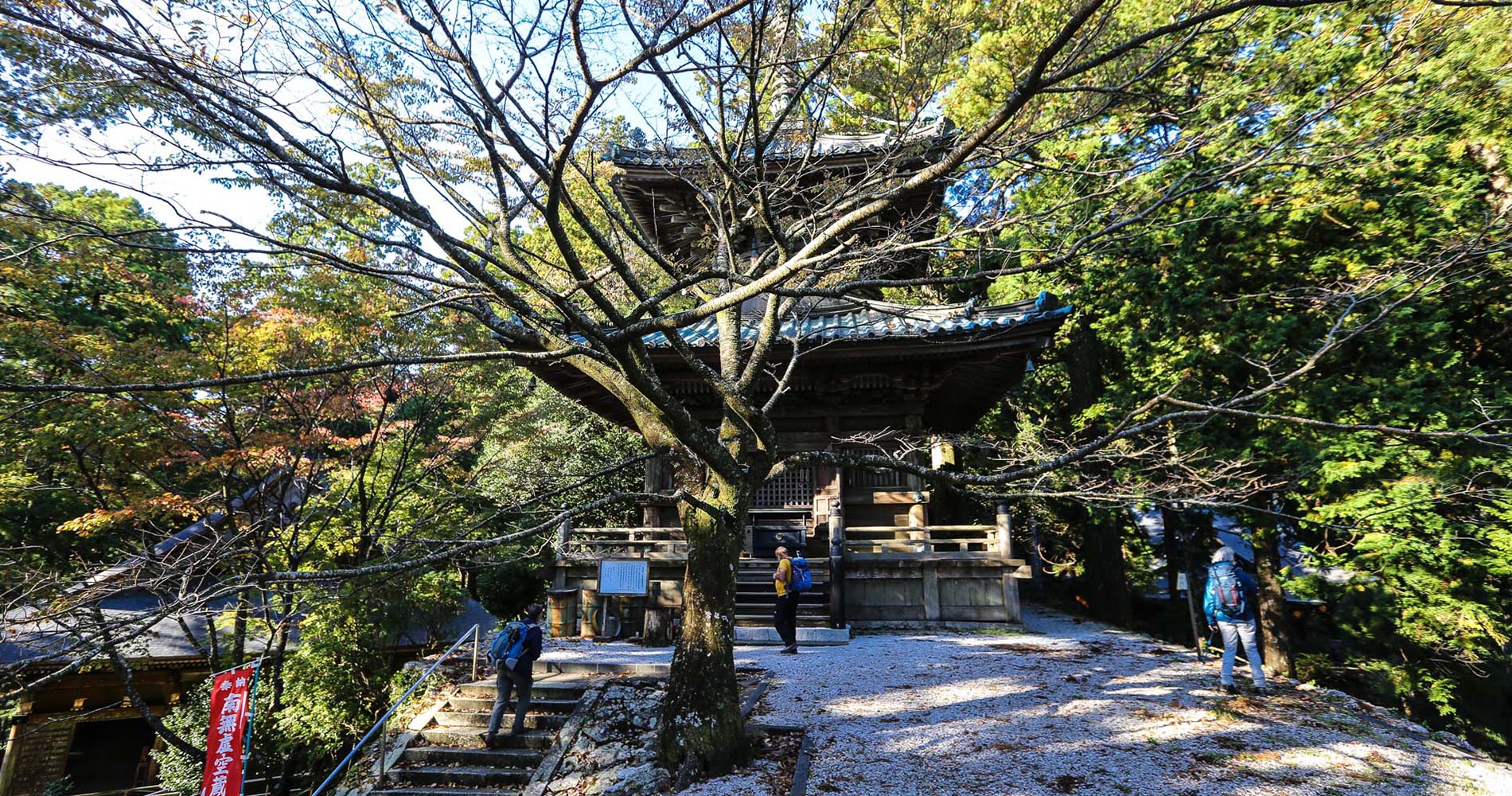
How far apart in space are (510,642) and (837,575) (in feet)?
→ 15.4

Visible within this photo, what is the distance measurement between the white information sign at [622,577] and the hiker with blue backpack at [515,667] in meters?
2.28

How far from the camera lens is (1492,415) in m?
6.50

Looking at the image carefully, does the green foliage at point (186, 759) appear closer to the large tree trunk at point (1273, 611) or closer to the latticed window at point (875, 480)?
the latticed window at point (875, 480)

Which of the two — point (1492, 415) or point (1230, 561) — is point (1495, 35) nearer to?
point (1492, 415)

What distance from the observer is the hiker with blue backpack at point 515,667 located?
637cm

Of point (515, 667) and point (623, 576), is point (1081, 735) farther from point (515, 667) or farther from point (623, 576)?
point (623, 576)

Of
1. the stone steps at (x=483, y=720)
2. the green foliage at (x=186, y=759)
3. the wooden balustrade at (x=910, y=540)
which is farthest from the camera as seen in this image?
the wooden balustrade at (x=910, y=540)

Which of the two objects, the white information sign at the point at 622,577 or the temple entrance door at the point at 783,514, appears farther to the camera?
the temple entrance door at the point at 783,514

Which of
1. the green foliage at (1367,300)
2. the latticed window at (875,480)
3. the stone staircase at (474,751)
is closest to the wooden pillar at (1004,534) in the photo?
the latticed window at (875,480)

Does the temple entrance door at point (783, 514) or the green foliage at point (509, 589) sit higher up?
the temple entrance door at point (783, 514)

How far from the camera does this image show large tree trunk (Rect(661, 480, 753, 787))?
5.00 meters

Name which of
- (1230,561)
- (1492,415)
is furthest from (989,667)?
(1492,415)

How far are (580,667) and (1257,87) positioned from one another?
1061cm

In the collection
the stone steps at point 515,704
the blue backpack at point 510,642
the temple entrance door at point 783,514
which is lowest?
the stone steps at point 515,704
